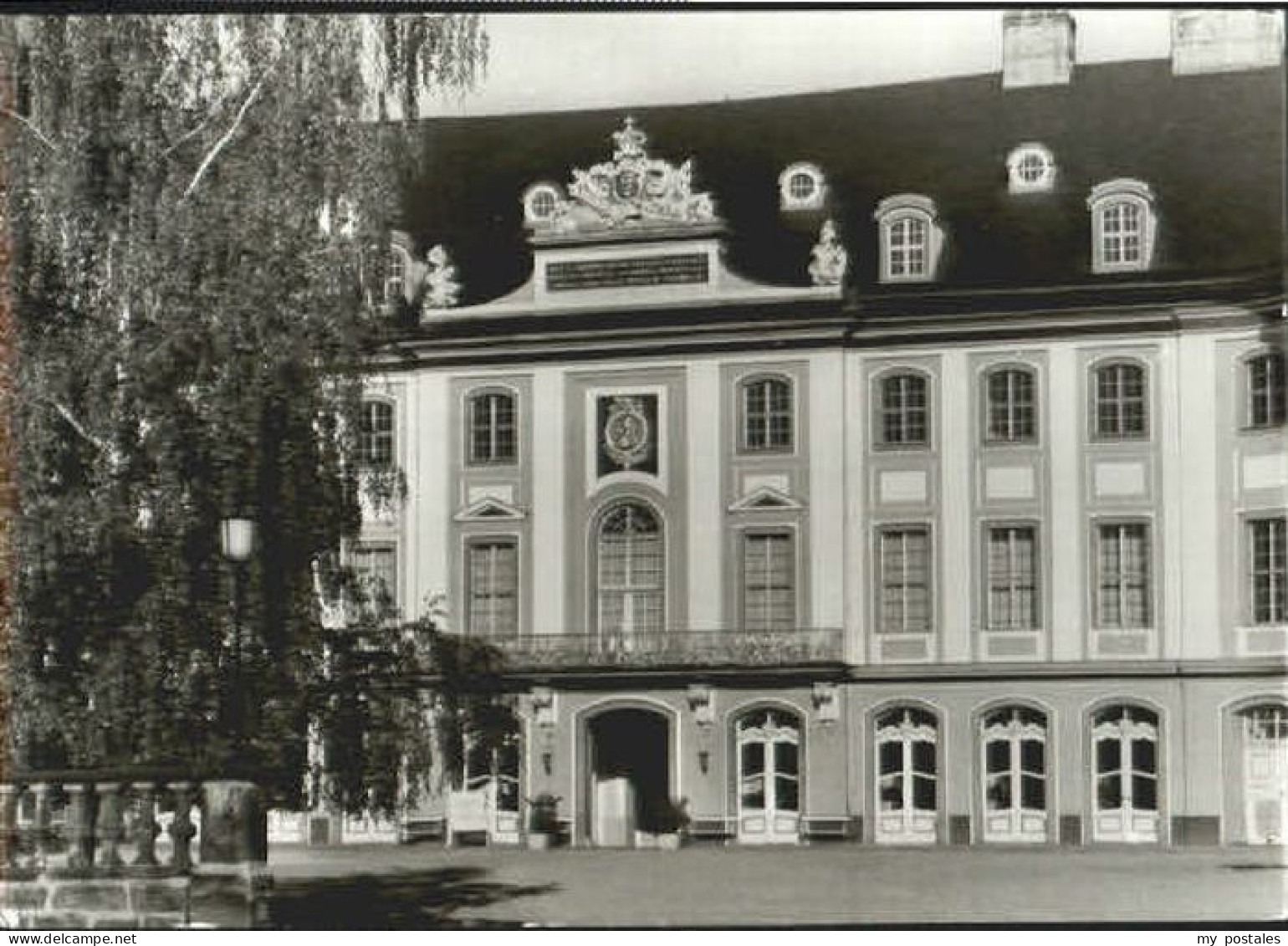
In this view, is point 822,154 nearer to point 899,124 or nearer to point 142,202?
point 899,124

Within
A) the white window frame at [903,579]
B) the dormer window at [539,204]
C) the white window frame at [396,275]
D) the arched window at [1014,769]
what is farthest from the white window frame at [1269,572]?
the white window frame at [396,275]

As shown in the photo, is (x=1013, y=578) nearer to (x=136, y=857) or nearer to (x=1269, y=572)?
(x=1269, y=572)

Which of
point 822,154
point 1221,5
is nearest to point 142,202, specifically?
point 822,154

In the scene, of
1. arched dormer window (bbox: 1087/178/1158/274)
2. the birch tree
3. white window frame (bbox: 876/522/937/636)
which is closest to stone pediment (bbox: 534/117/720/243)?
the birch tree

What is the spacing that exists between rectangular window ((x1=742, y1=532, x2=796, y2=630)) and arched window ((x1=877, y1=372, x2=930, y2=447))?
1.19 m

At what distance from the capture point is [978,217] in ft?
68.6

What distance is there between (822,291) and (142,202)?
555 cm

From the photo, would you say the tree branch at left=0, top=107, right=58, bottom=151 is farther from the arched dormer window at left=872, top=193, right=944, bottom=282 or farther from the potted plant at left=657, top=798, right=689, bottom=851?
the potted plant at left=657, top=798, right=689, bottom=851

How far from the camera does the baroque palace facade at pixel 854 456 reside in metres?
20.2

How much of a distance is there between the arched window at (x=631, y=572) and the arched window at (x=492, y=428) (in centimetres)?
97

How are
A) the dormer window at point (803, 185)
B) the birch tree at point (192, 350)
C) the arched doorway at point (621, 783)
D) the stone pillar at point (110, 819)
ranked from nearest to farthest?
the stone pillar at point (110, 819)
the birch tree at point (192, 350)
the arched doorway at point (621, 783)
the dormer window at point (803, 185)

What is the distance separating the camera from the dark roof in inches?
781

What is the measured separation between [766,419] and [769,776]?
113 inches

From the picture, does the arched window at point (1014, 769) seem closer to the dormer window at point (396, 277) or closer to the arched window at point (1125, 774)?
the arched window at point (1125, 774)
